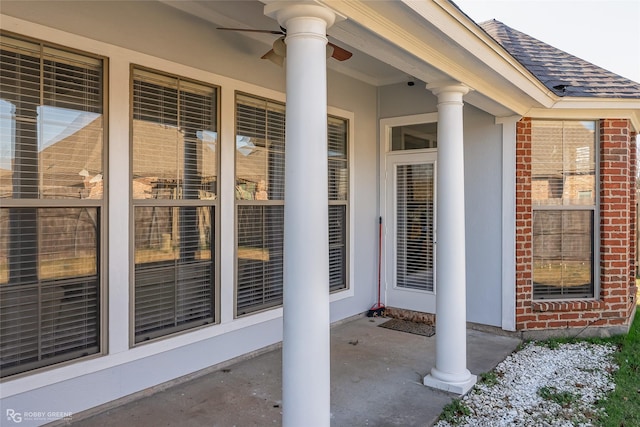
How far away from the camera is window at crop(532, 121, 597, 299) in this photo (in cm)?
504

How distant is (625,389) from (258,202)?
3565 millimetres

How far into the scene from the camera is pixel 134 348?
326 centimetres

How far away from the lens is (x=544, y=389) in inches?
143

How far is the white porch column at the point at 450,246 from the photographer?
11.8ft

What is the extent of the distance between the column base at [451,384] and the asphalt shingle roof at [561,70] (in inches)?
121

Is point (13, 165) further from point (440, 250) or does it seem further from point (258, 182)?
point (440, 250)

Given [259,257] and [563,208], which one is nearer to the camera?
[259,257]

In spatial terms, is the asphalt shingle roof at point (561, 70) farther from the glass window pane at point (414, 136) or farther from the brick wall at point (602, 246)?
the glass window pane at point (414, 136)

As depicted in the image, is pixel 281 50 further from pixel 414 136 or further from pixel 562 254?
pixel 562 254

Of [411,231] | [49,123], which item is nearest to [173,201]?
[49,123]

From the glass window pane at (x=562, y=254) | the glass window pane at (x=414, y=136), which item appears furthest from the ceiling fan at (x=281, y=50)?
the glass window pane at (x=562, y=254)

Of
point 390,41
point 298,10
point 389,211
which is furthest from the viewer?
point 389,211

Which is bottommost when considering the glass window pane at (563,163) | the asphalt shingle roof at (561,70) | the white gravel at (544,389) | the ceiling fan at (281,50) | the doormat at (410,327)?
the white gravel at (544,389)

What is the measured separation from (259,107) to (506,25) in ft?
13.1
